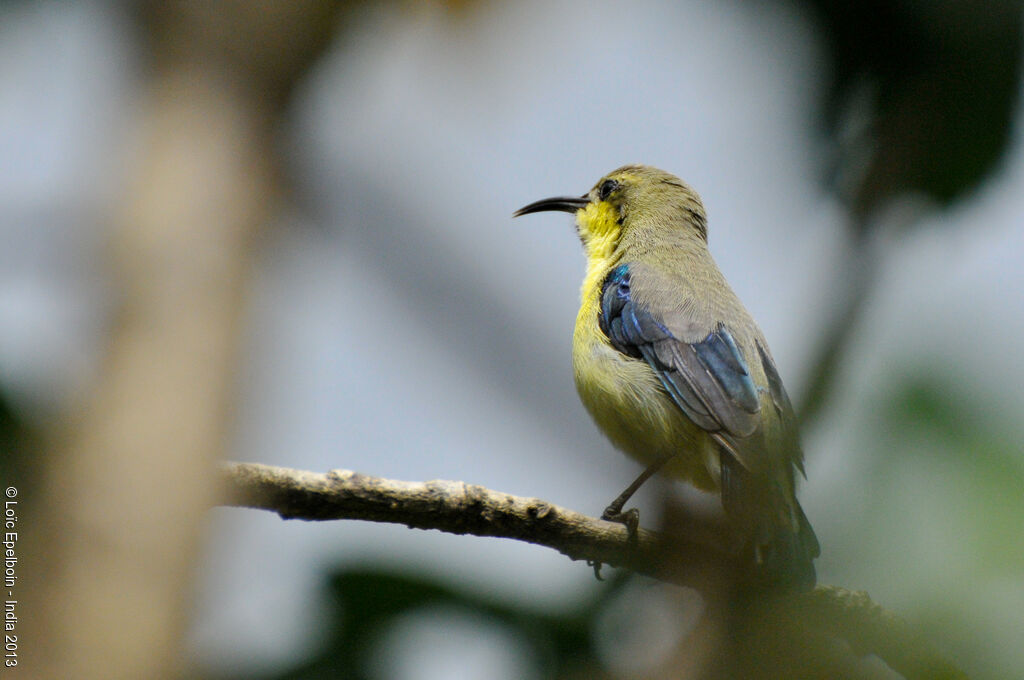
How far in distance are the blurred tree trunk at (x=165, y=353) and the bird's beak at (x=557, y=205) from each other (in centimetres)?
433

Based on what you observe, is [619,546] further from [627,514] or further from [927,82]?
[927,82]

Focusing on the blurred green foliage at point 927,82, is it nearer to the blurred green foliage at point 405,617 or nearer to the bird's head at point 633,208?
the bird's head at point 633,208

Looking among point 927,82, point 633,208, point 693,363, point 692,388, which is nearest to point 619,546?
point 692,388

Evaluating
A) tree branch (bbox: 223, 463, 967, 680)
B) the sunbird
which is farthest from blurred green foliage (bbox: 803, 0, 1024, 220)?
tree branch (bbox: 223, 463, 967, 680)

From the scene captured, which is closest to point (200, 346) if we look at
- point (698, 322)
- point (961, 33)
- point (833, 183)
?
point (698, 322)

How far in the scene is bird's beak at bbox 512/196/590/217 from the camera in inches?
268

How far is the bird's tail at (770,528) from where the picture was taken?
3738mm

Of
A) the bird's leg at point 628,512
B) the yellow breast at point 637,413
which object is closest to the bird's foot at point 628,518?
the bird's leg at point 628,512

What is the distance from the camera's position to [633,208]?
20.8 feet

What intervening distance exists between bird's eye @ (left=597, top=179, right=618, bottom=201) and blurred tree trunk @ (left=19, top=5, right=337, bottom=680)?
169 inches

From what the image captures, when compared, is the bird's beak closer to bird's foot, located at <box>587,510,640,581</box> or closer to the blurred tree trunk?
bird's foot, located at <box>587,510,640,581</box>

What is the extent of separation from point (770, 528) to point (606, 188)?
10.8 feet

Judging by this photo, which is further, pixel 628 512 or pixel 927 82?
pixel 927 82

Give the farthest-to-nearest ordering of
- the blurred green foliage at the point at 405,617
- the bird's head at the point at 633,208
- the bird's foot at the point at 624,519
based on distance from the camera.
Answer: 1. the bird's head at the point at 633,208
2. the bird's foot at the point at 624,519
3. the blurred green foliage at the point at 405,617
